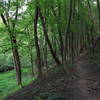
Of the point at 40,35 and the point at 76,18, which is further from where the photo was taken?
the point at 40,35

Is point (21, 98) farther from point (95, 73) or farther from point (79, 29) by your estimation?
point (79, 29)

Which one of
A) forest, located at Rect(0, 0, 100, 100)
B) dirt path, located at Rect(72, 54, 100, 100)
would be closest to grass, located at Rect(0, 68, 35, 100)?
forest, located at Rect(0, 0, 100, 100)

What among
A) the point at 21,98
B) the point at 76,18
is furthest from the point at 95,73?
the point at 76,18

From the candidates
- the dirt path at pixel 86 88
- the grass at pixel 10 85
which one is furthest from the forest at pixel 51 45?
the grass at pixel 10 85

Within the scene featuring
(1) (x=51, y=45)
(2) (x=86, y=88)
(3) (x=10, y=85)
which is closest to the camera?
(2) (x=86, y=88)

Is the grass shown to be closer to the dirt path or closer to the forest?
the forest

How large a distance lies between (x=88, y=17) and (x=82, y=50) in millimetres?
3753

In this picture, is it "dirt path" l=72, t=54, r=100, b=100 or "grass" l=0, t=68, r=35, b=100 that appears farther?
"grass" l=0, t=68, r=35, b=100

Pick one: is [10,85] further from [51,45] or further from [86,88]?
[86,88]

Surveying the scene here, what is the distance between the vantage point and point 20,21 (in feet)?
35.6

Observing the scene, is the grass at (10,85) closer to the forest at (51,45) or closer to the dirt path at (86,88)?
the forest at (51,45)

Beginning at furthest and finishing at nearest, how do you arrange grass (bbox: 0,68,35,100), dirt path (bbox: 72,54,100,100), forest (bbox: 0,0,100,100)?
grass (bbox: 0,68,35,100)
forest (bbox: 0,0,100,100)
dirt path (bbox: 72,54,100,100)

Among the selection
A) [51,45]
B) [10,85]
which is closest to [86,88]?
[51,45]

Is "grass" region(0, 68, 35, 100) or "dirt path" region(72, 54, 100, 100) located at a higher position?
"dirt path" region(72, 54, 100, 100)
